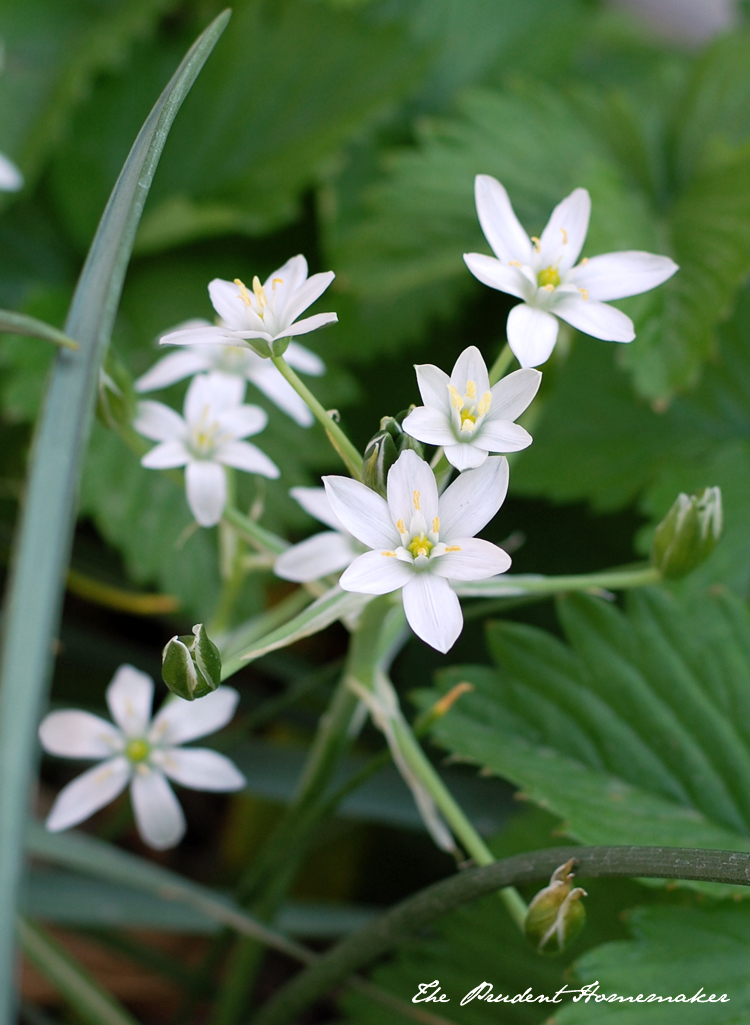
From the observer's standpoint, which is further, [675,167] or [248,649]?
[675,167]

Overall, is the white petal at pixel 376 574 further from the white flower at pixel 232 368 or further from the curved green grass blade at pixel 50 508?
the white flower at pixel 232 368

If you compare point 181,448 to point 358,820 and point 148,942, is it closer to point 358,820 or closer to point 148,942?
point 358,820

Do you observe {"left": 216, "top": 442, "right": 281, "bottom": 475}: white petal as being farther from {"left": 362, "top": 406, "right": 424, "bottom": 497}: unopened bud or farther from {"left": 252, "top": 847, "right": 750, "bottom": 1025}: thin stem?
{"left": 252, "top": 847, "right": 750, "bottom": 1025}: thin stem

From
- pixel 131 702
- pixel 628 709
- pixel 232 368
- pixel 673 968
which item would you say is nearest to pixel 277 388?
pixel 232 368

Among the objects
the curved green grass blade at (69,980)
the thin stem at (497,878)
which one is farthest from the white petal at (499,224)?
the curved green grass blade at (69,980)

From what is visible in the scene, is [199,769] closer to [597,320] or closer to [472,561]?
[472,561]

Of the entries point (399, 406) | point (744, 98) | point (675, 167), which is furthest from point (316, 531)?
point (744, 98)

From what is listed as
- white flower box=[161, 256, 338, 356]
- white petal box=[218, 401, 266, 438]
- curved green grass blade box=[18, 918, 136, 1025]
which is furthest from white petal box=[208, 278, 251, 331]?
curved green grass blade box=[18, 918, 136, 1025]
